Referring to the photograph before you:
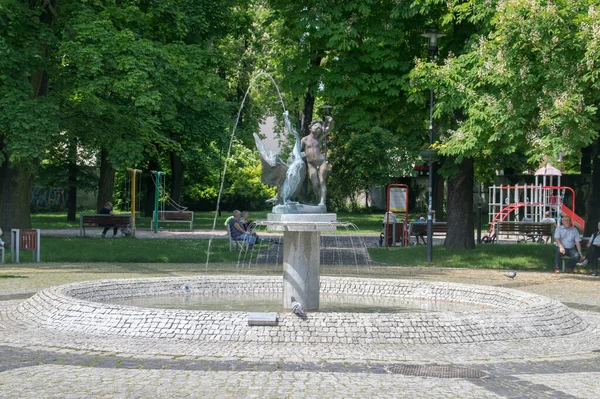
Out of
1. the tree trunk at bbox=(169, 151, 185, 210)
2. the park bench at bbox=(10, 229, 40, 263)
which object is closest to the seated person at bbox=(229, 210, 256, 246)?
the park bench at bbox=(10, 229, 40, 263)

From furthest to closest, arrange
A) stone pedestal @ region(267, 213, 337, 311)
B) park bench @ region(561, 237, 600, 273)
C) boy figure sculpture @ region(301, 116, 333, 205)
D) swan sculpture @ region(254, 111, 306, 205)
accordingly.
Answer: park bench @ region(561, 237, 600, 273), boy figure sculpture @ region(301, 116, 333, 205), swan sculpture @ region(254, 111, 306, 205), stone pedestal @ region(267, 213, 337, 311)

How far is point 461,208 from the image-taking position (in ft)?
90.7

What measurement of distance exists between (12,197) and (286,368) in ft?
65.7

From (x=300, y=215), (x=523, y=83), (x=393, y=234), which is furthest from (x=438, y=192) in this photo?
(x=300, y=215)

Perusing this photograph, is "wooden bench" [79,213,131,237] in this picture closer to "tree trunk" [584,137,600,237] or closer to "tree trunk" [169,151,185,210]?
"tree trunk" [169,151,185,210]

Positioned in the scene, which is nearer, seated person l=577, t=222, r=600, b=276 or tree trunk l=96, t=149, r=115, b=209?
seated person l=577, t=222, r=600, b=276

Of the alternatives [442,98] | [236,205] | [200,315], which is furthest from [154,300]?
[236,205]

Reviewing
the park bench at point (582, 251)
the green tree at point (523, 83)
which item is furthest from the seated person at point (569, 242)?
the green tree at point (523, 83)

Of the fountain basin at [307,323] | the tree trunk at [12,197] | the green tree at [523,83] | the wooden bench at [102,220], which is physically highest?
the green tree at [523,83]

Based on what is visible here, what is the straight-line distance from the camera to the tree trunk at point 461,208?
2766cm

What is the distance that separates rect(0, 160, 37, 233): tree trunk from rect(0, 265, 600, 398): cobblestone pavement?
15607mm

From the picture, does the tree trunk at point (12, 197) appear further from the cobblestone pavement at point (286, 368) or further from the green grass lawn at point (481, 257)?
the cobblestone pavement at point (286, 368)

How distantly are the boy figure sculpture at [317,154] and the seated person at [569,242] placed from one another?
34.6 feet

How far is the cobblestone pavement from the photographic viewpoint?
350 inches
